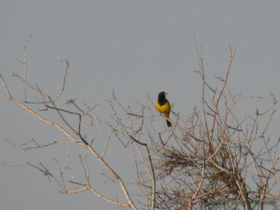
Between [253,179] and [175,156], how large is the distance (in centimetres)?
323

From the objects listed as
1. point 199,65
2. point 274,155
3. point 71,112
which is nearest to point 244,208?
point 274,155

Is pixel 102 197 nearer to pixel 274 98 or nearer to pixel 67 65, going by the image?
pixel 67 65

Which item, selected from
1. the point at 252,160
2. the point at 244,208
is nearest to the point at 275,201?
the point at 244,208

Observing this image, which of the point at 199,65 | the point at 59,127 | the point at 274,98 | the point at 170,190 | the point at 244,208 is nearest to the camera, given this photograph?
the point at 59,127

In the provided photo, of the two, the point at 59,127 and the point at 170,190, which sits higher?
the point at 170,190

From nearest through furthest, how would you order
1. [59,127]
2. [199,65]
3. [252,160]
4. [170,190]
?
1. [59,127]
2. [199,65]
3. [252,160]
4. [170,190]

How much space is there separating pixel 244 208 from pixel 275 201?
0.39m

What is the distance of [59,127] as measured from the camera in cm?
396

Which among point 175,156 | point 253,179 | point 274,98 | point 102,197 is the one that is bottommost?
point 102,197

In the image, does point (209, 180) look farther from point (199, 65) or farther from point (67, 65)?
point (67, 65)

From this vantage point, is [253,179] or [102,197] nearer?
[102,197]

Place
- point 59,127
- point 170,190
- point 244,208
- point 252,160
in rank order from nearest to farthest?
point 59,127, point 252,160, point 244,208, point 170,190

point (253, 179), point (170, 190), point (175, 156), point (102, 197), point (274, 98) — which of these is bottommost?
point (102, 197)

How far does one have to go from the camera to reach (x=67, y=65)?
4.05m
